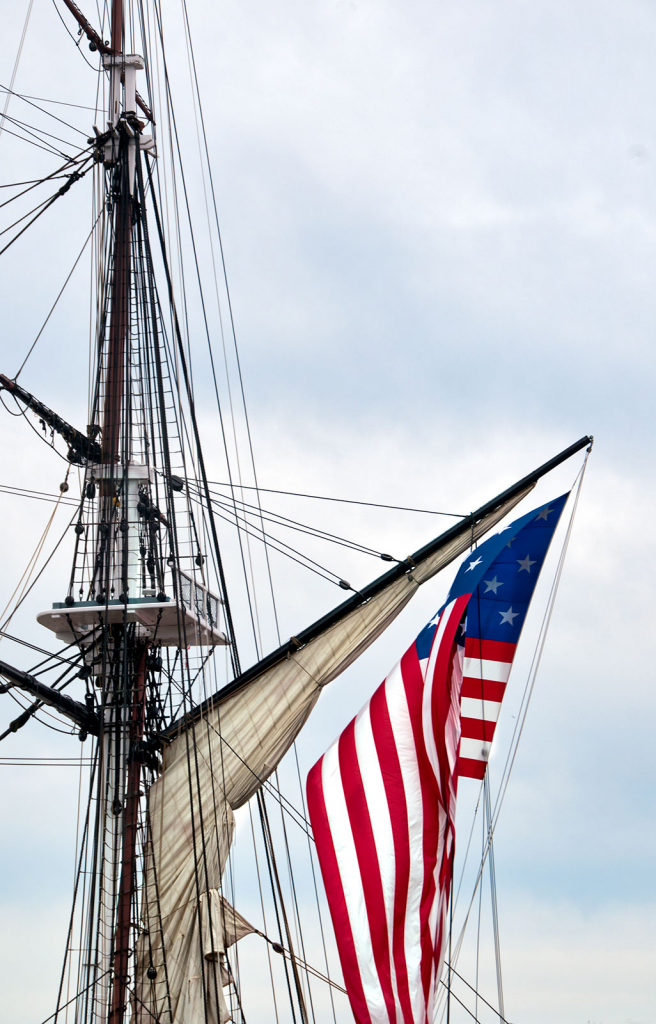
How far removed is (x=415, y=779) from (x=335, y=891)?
1.76 m

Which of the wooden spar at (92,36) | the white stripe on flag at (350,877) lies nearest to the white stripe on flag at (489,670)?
the white stripe on flag at (350,877)

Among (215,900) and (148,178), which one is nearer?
(215,900)

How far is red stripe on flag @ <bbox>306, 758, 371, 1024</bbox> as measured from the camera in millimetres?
17234

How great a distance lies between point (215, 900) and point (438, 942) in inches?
277

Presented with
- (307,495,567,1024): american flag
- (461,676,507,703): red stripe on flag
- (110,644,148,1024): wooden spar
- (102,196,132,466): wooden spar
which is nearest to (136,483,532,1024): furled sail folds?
(110,644,148,1024): wooden spar

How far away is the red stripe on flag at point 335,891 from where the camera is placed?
1723 centimetres

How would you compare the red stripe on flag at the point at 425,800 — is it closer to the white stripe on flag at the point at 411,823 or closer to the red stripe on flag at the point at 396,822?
the white stripe on flag at the point at 411,823

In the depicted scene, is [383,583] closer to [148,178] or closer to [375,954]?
[375,954]

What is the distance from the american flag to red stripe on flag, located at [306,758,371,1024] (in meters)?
0.01

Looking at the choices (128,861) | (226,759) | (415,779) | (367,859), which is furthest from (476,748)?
(128,861)

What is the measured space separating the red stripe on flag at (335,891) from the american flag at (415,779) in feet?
0.04

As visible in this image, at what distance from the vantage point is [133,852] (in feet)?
81.5

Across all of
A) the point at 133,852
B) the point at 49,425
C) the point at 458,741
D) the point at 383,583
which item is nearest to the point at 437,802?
the point at 458,741

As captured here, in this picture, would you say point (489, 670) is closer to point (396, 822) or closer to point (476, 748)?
point (476, 748)
